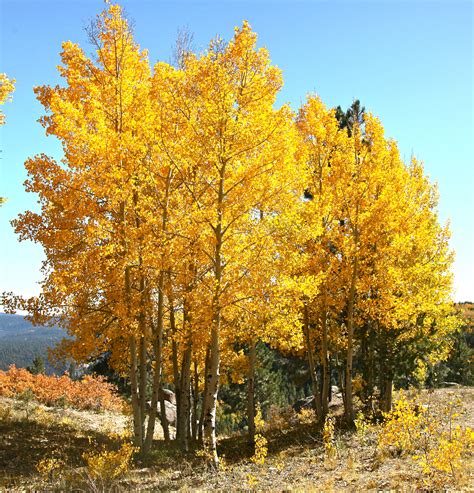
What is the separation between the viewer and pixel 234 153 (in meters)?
8.88

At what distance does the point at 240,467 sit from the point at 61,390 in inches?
524

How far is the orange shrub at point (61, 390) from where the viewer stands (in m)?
19.2

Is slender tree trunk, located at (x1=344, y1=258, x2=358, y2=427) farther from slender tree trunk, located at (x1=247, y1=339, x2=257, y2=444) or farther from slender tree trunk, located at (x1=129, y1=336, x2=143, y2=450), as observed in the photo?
slender tree trunk, located at (x1=129, y1=336, x2=143, y2=450)

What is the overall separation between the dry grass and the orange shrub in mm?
5705

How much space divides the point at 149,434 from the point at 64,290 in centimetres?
436

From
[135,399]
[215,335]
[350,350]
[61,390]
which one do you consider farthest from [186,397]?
[61,390]

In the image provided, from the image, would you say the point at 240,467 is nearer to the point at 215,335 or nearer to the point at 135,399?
the point at 215,335

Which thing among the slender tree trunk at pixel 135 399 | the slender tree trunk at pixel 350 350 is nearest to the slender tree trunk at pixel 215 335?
the slender tree trunk at pixel 135 399

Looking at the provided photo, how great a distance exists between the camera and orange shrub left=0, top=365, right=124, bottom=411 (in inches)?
755

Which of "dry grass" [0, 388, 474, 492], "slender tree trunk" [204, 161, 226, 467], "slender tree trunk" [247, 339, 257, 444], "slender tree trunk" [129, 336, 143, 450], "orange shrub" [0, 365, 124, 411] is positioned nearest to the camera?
Answer: "dry grass" [0, 388, 474, 492]

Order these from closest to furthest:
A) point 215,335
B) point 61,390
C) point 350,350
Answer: point 215,335, point 350,350, point 61,390

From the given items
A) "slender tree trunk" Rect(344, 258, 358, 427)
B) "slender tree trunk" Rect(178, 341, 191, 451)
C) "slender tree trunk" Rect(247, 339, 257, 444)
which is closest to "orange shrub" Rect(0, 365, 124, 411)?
"slender tree trunk" Rect(178, 341, 191, 451)

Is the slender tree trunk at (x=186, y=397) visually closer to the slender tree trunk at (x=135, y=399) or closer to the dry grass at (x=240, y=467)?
the dry grass at (x=240, y=467)

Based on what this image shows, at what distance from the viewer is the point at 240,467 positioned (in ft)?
30.2
